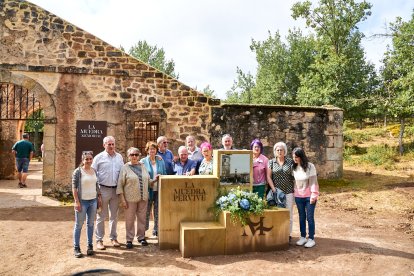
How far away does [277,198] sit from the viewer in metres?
6.08

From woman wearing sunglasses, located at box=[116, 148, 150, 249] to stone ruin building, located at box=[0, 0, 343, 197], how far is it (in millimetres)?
4298

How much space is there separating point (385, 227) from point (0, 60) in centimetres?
1009

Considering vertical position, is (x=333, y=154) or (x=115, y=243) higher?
(x=333, y=154)

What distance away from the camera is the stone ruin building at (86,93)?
9.58 meters

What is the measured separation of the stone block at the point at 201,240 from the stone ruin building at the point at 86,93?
5.08m

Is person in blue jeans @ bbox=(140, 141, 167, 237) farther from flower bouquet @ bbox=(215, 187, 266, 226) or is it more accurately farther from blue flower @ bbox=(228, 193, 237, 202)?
blue flower @ bbox=(228, 193, 237, 202)

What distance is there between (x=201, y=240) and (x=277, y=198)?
1.54 m

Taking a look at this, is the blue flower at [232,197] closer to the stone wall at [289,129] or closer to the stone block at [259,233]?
the stone block at [259,233]

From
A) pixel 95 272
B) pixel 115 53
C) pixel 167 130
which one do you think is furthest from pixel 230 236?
pixel 115 53

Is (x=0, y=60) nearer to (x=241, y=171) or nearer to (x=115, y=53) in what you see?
(x=115, y=53)

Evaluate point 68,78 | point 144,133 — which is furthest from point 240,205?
point 68,78

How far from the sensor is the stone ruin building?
9578mm

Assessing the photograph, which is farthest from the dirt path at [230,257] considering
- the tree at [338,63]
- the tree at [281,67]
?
the tree at [281,67]

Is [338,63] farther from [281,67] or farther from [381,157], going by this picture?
[281,67]
